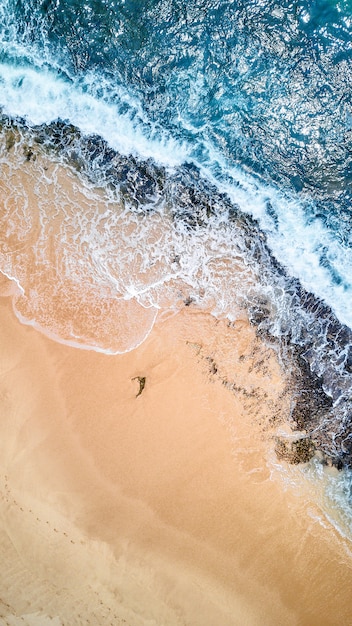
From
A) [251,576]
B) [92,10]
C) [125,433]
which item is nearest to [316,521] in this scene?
[251,576]

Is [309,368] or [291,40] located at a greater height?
[291,40]

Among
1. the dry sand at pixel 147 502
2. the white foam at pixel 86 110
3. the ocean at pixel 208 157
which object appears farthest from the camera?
the white foam at pixel 86 110


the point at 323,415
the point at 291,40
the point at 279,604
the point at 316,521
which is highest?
the point at 291,40

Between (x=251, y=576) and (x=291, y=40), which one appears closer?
(x=251, y=576)

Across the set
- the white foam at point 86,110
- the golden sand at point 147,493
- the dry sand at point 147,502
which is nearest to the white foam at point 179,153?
the white foam at point 86,110

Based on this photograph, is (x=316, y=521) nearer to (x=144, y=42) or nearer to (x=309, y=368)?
(x=309, y=368)

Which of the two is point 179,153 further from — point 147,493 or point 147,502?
point 147,502

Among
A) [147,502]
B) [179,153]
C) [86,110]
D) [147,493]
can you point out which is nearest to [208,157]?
[179,153]

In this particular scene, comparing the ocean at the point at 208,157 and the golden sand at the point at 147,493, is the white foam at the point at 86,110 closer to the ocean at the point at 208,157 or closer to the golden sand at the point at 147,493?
the ocean at the point at 208,157
